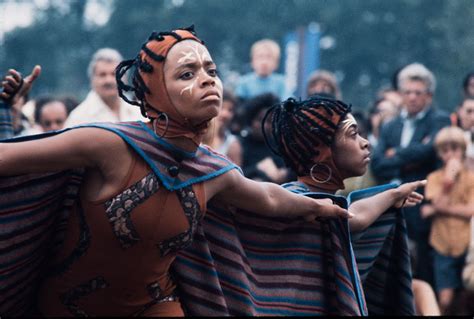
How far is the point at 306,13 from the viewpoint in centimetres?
4388

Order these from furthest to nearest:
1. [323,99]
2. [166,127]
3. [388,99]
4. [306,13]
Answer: [306,13] < [388,99] < [323,99] < [166,127]

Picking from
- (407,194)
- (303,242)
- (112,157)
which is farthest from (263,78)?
(112,157)

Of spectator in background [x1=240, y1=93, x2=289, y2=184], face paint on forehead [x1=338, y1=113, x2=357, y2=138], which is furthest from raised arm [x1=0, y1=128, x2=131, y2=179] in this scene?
spectator in background [x1=240, y1=93, x2=289, y2=184]

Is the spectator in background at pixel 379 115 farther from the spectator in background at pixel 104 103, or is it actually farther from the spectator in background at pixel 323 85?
the spectator in background at pixel 104 103

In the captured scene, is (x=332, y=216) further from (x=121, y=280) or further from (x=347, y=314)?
(x=121, y=280)

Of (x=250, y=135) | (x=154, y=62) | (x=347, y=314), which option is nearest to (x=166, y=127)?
(x=154, y=62)

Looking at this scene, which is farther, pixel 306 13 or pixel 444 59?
pixel 306 13

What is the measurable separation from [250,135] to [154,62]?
14.5 feet

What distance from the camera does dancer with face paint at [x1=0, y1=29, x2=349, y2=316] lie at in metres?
4.91

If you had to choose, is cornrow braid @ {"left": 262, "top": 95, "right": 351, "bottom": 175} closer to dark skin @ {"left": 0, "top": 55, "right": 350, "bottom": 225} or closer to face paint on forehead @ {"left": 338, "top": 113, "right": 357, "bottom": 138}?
face paint on forehead @ {"left": 338, "top": 113, "right": 357, "bottom": 138}

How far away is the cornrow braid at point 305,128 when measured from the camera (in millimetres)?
5984

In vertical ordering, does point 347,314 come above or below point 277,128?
below

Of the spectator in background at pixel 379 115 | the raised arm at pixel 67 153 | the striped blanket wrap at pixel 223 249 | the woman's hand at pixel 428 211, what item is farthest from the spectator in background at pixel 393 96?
the raised arm at pixel 67 153

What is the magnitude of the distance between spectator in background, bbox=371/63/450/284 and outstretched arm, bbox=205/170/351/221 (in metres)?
3.70
